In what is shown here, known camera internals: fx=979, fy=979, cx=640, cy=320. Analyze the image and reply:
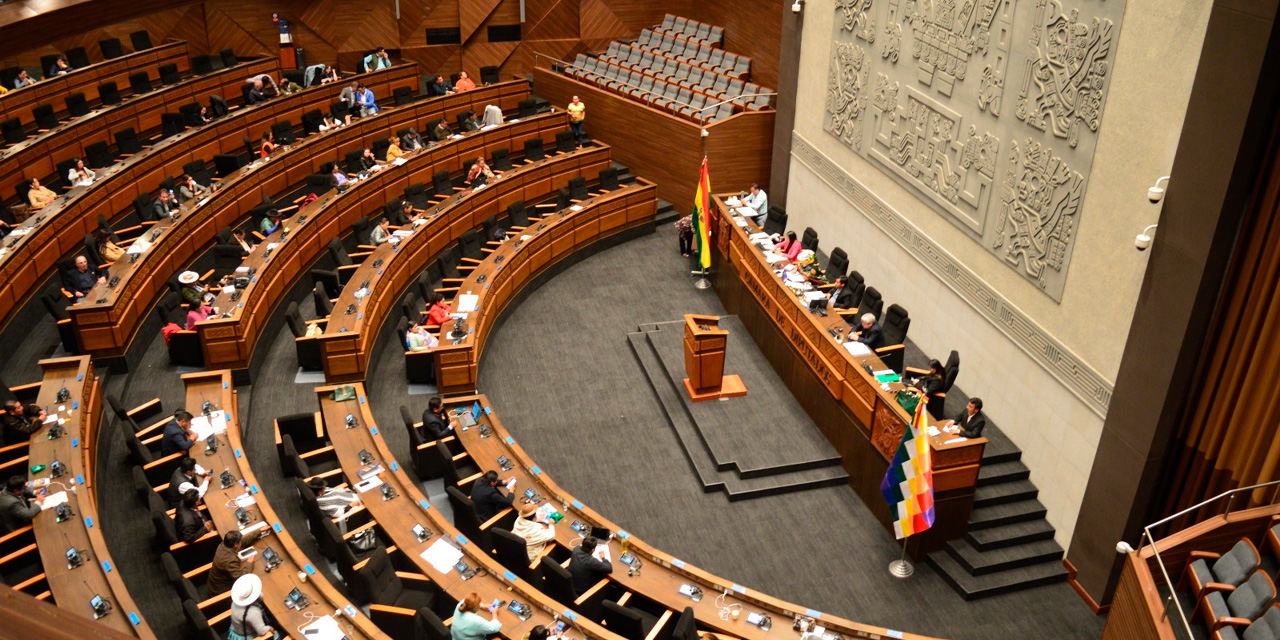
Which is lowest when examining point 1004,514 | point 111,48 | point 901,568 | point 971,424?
point 901,568

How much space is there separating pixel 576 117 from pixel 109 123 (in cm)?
644

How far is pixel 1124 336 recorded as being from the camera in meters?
7.52

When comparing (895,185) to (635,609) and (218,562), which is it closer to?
(635,609)

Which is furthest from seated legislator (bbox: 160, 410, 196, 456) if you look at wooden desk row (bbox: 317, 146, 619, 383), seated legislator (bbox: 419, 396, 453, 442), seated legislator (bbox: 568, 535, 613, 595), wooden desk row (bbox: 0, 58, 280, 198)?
wooden desk row (bbox: 0, 58, 280, 198)

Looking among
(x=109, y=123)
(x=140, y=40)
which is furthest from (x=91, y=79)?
(x=109, y=123)

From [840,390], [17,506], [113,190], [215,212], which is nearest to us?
[17,506]

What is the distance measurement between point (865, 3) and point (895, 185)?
219 centimetres

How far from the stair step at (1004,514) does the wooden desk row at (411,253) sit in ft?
19.8

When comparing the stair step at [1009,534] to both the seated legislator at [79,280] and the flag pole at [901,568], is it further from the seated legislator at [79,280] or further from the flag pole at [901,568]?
the seated legislator at [79,280]

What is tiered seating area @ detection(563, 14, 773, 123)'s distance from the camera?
1453cm

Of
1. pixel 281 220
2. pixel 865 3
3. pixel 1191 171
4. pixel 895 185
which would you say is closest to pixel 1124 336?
pixel 1191 171

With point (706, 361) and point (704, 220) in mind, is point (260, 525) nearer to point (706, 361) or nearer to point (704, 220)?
point (706, 361)

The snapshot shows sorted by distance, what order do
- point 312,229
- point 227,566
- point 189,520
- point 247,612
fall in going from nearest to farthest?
point 247,612
point 227,566
point 189,520
point 312,229

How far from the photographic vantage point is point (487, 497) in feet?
26.2
